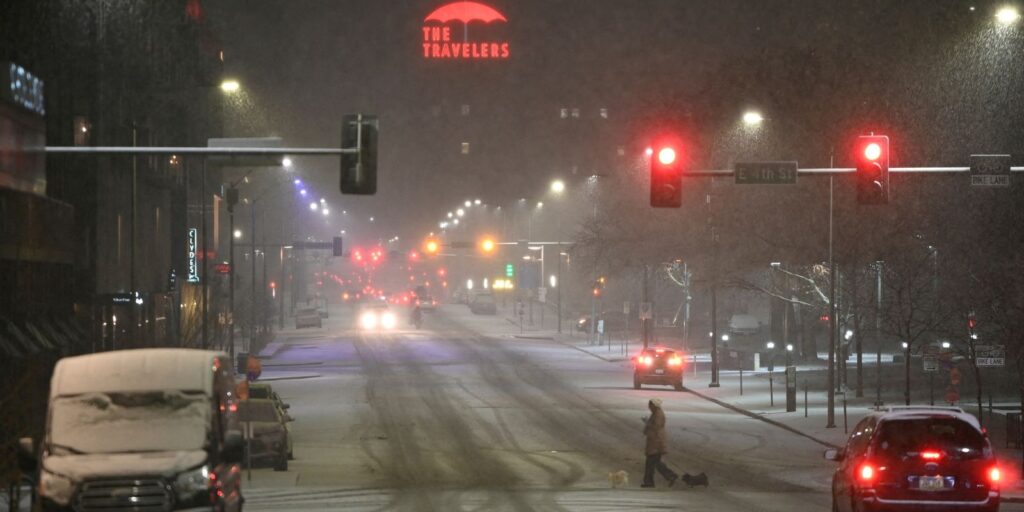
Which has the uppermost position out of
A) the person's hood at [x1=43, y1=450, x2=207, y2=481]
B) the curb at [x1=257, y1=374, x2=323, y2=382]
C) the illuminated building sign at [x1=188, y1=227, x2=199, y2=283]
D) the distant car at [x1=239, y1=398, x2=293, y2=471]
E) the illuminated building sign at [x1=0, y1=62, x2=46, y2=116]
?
the illuminated building sign at [x1=0, y1=62, x2=46, y2=116]

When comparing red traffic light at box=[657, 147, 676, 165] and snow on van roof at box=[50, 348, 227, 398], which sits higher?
red traffic light at box=[657, 147, 676, 165]

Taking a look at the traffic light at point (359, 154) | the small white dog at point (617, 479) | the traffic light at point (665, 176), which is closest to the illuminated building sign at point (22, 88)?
the traffic light at point (359, 154)

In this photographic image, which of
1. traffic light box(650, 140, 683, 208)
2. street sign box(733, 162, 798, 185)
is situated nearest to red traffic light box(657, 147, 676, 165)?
traffic light box(650, 140, 683, 208)

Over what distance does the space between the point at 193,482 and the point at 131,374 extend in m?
1.55

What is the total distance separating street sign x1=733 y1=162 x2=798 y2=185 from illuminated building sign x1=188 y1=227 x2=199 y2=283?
1453 inches

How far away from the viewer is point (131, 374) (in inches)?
587

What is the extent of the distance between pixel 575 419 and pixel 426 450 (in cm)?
840

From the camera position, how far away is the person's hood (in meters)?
13.9

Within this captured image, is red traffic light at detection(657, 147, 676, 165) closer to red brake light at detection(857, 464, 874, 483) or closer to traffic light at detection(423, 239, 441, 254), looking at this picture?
red brake light at detection(857, 464, 874, 483)

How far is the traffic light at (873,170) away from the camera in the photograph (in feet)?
77.5

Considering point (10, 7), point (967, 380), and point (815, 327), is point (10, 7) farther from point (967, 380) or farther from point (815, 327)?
point (815, 327)

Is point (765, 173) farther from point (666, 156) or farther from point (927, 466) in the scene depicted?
point (927, 466)

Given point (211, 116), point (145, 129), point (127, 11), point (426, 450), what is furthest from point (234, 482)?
point (211, 116)

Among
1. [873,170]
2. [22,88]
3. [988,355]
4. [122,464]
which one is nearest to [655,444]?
[873,170]
